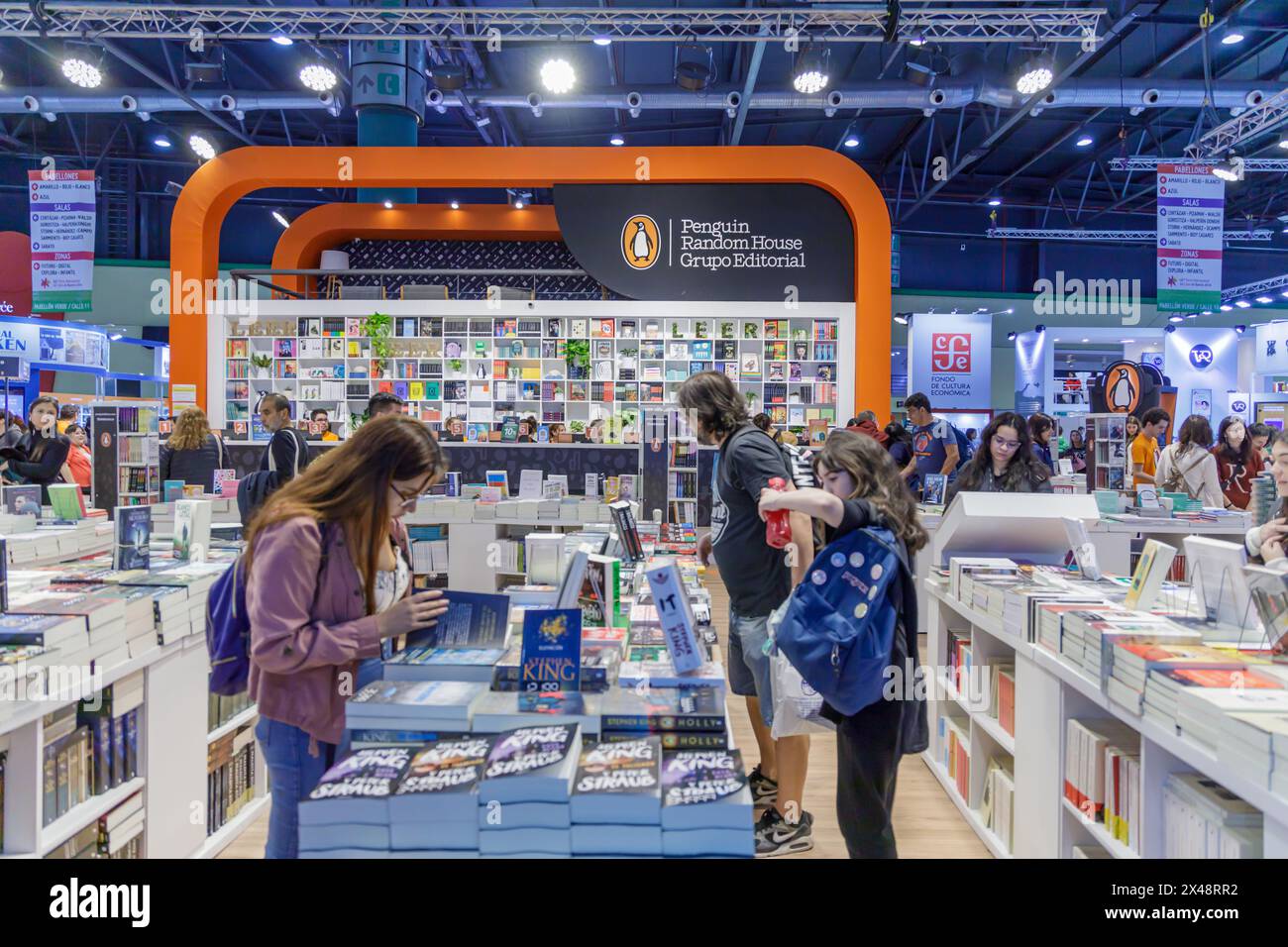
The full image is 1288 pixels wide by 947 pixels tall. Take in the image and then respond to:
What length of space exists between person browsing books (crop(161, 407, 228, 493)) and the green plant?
5634mm

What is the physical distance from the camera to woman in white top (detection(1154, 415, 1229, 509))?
241 inches

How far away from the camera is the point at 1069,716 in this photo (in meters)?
2.53

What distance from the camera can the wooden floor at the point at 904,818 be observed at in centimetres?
302

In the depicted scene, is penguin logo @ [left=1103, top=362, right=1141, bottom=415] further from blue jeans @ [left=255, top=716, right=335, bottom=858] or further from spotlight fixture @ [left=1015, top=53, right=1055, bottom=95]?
blue jeans @ [left=255, top=716, right=335, bottom=858]

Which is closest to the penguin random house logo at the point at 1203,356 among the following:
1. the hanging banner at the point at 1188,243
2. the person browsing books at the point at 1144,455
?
the hanging banner at the point at 1188,243

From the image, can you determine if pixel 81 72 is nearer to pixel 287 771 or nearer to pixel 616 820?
pixel 287 771

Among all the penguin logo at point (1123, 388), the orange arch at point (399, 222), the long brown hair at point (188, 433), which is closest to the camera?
the long brown hair at point (188, 433)

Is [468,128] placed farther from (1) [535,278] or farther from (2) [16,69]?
(2) [16,69]

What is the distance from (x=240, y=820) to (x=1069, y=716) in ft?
9.60

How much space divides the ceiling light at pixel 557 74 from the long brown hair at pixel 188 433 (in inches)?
233

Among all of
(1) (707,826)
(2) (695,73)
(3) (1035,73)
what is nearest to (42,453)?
(1) (707,826)

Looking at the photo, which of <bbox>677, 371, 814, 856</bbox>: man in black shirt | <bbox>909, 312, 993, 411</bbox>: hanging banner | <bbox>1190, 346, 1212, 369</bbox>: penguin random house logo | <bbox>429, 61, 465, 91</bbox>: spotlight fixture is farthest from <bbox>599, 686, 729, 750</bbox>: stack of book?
<bbox>1190, 346, 1212, 369</bbox>: penguin random house logo

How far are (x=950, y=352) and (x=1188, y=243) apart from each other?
21.9 feet

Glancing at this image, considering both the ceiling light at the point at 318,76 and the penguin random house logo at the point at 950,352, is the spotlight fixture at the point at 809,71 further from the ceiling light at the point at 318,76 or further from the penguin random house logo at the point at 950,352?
the penguin random house logo at the point at 950,352
